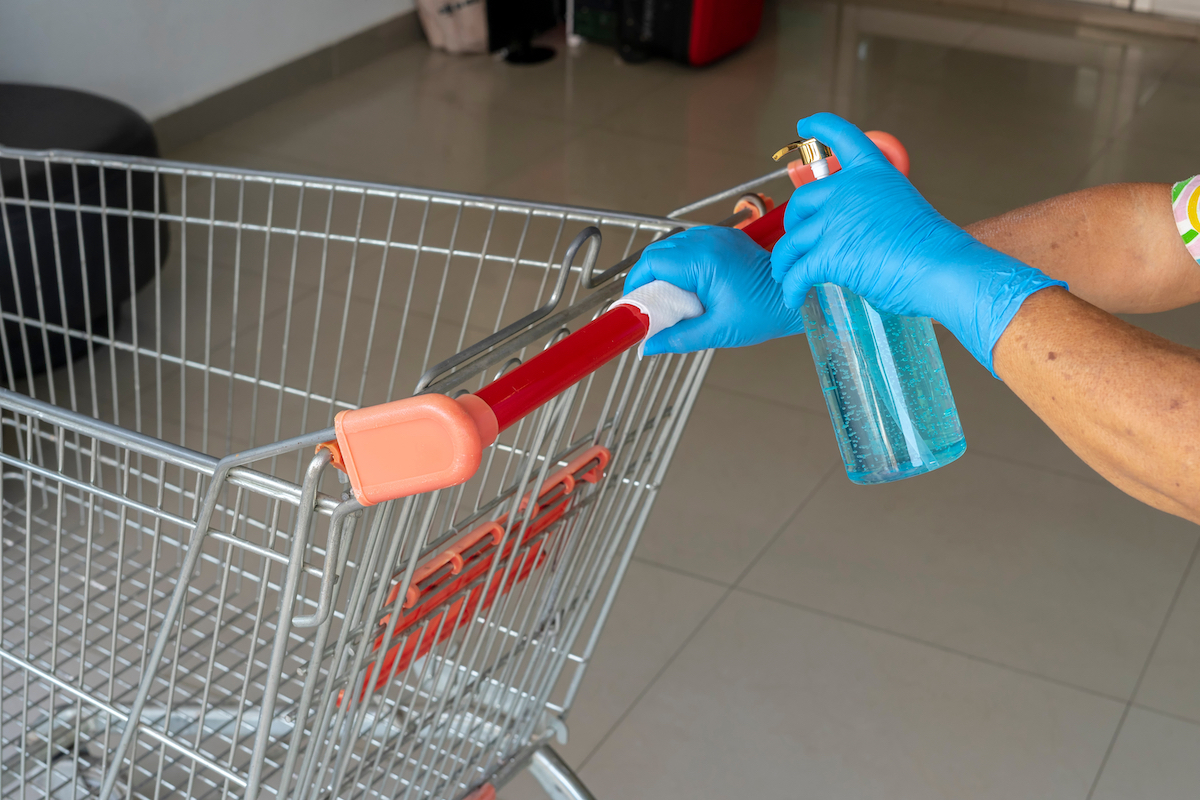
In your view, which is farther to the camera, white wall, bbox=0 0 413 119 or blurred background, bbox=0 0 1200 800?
white wall, bbox=0 0 413 119

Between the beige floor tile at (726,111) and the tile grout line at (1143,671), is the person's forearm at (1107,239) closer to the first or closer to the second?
the tile grout line at (1143,671)

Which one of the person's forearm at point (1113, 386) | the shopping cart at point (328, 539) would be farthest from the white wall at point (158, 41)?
the person's forearm at point (1113, 386)

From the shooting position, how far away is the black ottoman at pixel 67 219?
89.7 inches

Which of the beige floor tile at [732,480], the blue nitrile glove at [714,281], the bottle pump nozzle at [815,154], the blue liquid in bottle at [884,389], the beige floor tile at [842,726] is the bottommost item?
the beige floor tile at [842,726]

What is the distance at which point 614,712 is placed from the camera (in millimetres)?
1792

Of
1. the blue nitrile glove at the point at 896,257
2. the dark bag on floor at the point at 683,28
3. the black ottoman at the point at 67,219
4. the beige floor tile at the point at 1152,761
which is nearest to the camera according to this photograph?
the blue nitrile glove at the point at 896,257

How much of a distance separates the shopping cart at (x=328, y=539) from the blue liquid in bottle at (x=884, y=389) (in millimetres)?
149

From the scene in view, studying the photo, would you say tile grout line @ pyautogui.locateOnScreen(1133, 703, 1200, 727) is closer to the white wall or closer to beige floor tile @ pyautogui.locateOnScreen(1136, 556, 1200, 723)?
beige floor tile @ pyautogui.locateOnScreen(1136, 556, 1200, 723)

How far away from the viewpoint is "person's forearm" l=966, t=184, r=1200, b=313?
3.89ft

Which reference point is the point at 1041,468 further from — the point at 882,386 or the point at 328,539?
the point at 328,539

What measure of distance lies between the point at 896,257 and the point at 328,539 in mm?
500

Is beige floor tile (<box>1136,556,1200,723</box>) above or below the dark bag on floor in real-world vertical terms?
below

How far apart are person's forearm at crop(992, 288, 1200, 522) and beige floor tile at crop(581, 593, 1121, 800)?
38.1 inches

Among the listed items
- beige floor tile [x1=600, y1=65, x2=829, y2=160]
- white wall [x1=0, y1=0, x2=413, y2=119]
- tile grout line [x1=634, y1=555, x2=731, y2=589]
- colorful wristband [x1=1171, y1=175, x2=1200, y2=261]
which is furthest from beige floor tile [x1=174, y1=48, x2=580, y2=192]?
colorful wristband [x1=1171, y1=175, x2=1200, y2=261]
